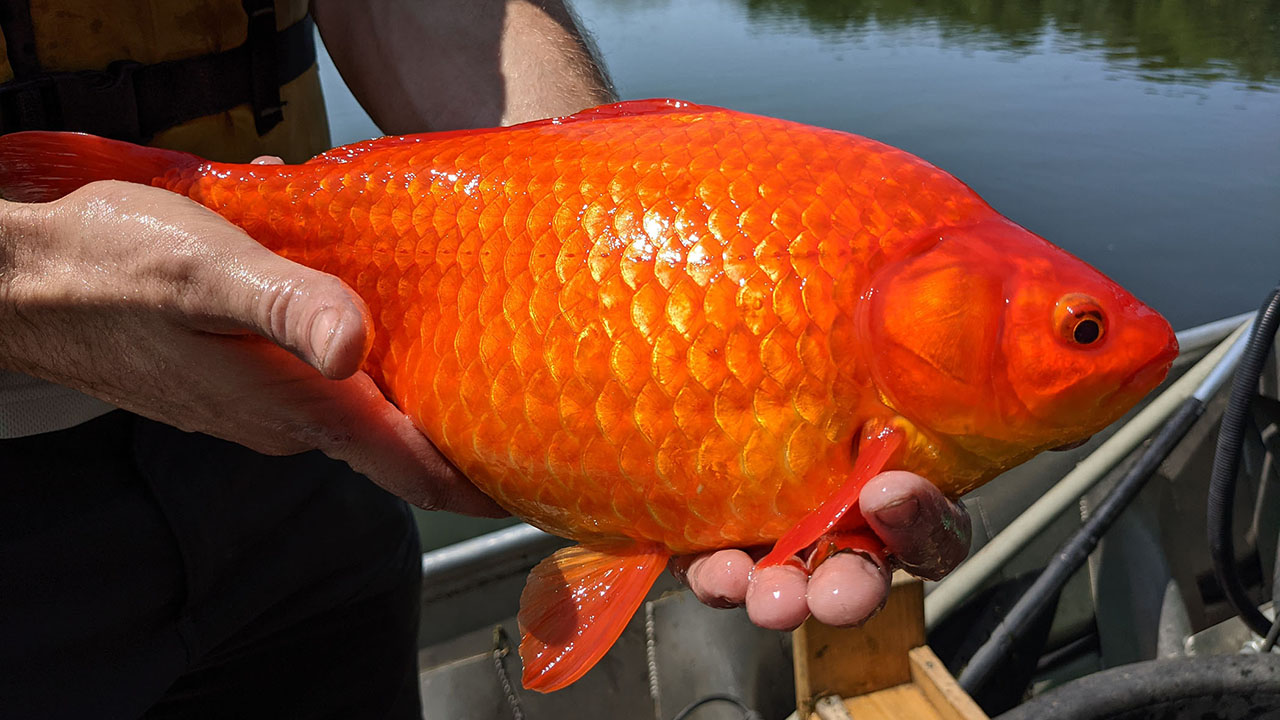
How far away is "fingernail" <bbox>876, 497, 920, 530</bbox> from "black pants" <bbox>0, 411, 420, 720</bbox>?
111 centimetres

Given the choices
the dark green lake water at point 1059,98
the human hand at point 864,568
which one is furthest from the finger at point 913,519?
the dark green lake water at point 1059,98

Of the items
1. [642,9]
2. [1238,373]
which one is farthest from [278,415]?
[642,9]

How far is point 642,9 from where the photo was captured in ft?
63.9

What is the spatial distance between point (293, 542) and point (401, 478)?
1.70 ft

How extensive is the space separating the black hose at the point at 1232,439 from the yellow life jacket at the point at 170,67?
256 centimetres

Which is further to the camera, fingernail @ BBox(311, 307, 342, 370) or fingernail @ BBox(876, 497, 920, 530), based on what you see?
fingernail @ BBox(876, 497, 920, 530)

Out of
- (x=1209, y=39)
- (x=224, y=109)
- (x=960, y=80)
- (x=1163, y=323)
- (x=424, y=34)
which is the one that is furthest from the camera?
(x=1209, y=39)

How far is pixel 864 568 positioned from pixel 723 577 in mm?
189

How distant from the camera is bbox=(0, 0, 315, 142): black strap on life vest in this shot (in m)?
1.43

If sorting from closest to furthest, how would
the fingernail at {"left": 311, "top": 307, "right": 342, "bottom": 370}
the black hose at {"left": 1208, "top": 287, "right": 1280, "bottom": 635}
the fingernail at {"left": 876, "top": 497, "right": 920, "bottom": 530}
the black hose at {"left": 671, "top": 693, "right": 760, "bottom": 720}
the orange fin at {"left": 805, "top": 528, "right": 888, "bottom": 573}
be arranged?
the fingernail at {"left": 311, "top": 307, "right": 342, "bottom": 370} → the fingernail at {"left": 876, "top": 497, "right": 920, "bottom": 530} → the orange fin at {"left": 805, "top": 528, "right": 888, "bottom": 573} → the black hose at {"left": 1208, "top": 287, "right": 1280, "bottom": 635} → the black hose at {"left": 671, "top": 693, "right": 760, "bottom": 720}

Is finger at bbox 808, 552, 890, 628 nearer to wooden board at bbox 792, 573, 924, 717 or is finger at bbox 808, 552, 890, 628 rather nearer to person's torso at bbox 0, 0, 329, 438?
wooden board at bbox 792, 573, 924, 717

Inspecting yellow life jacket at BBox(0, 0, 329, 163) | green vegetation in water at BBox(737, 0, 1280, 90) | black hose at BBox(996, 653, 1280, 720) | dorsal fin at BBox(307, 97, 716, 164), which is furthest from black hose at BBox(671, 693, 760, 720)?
green vegetation in water at BBox(737, 0, 1280, 90)

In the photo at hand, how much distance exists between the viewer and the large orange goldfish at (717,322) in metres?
1.15

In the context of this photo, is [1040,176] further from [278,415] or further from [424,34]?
[278,415]
